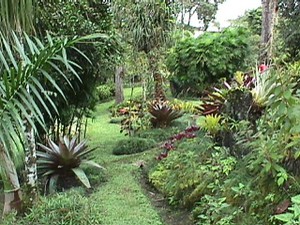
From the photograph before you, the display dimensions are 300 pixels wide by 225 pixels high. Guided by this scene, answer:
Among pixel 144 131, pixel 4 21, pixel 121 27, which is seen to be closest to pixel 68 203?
pixel 4 21

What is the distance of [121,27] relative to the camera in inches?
337

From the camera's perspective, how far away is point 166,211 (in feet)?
13.4

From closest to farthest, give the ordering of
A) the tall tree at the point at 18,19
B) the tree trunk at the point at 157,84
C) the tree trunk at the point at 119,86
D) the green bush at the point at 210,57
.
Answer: the tall tree at the point at 18,19
the tree trunk at the point at 157,84
the green bush at the point at 210,57
the tree trunk at the point at 119,86

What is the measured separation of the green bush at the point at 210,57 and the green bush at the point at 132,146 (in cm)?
547

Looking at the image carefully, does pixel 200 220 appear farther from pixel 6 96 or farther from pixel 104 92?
pixel 104 92

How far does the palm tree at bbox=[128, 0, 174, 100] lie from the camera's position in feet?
28.1

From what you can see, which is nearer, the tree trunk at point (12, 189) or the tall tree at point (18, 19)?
the tall tree at point (18, 19)

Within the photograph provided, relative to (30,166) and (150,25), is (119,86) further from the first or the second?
(30,166)

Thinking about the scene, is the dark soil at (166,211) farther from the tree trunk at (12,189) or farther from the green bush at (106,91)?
the green bush at (106,91)

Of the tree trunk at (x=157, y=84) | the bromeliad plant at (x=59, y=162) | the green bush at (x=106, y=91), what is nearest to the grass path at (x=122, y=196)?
the bromeliad plant at (x=59, y=162)

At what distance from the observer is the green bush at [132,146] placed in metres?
6.84

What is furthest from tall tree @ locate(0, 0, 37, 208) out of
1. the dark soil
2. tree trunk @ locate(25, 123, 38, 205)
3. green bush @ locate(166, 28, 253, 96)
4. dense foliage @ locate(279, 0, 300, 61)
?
green bush @ locate(166, 28, 253, 96)

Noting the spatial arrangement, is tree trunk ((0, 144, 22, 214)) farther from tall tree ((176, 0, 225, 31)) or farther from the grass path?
tall tree ((176, 0, 225, 31))

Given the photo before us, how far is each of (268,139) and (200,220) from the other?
0.91 m
